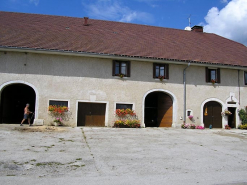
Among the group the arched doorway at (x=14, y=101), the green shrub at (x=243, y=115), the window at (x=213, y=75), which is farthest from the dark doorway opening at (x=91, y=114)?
the green shrub at (x=243, y=115)

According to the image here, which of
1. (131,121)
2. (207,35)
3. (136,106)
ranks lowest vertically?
(131,121)

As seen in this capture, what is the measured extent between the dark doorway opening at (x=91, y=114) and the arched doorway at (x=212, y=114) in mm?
7369

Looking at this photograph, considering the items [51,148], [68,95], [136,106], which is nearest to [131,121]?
[136,106]

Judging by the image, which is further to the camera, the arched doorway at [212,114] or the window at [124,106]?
the arched doorway at [212,114]

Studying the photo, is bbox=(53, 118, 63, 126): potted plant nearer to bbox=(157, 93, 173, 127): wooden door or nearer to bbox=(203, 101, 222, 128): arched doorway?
bbox=(157, 93, 173, 127): wooden door

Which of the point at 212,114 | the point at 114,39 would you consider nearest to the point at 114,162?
the point at 114,39

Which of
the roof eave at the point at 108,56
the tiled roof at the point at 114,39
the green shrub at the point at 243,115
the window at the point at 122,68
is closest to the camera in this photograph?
the roof eave at the point at 108,56

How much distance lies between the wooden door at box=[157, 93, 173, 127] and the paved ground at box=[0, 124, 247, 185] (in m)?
6.75

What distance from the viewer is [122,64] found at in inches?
625

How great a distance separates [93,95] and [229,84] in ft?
33.0

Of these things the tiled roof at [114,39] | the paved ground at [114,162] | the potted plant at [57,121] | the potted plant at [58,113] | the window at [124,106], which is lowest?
the paved ground at [114,162]

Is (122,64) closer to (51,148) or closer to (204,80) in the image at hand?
(204,80)

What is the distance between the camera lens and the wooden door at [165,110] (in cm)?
1691

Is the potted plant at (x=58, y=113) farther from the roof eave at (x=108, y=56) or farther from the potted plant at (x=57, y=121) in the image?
the roof eave at (x=108, y=56)
